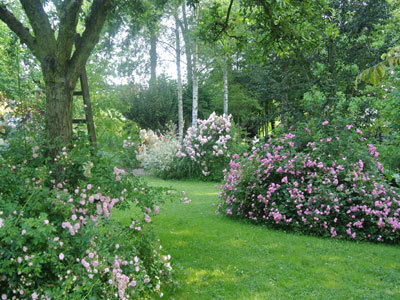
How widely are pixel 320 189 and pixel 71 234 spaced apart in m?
3.71

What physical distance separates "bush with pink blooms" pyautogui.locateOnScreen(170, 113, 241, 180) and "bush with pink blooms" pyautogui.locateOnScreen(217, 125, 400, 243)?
5328mm

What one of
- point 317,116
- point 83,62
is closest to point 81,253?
point 83,62

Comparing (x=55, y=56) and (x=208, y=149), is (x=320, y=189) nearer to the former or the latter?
(x=55, y=56)

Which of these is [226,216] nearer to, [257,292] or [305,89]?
[257,292]

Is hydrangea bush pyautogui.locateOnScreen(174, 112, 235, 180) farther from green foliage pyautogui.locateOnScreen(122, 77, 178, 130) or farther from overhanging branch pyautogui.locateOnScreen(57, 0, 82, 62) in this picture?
green foliage pyautogui.locateOnScreen(122, 77, 178, 130)

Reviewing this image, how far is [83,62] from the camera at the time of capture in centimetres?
370

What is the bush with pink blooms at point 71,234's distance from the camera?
89.5 inches

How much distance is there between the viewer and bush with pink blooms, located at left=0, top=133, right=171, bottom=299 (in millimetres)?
2273

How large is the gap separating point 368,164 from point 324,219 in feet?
3.87

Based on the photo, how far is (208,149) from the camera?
12.0 meters

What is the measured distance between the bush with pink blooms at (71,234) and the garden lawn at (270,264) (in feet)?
2.15

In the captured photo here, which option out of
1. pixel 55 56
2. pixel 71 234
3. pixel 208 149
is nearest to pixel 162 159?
pixel 208 149

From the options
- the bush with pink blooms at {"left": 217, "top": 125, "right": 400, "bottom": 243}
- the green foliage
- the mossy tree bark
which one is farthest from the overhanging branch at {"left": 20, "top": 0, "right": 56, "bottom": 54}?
the green foliage

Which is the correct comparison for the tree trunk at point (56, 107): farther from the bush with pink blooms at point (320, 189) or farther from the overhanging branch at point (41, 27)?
the bush with pink blooms at point (320, 189)
